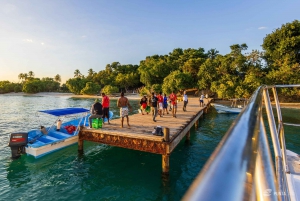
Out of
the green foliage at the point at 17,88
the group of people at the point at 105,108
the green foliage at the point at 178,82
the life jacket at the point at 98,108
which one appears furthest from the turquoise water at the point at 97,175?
the green foliage at the point at 17,88

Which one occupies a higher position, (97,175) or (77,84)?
(77,84)

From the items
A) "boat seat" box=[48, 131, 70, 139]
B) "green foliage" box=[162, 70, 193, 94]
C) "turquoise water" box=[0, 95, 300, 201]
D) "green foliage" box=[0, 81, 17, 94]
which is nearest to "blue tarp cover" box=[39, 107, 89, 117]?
"boat seat" box=[48, 131, 70, 139]

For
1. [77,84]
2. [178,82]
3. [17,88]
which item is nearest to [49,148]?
[178,82]

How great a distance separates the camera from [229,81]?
4334cm

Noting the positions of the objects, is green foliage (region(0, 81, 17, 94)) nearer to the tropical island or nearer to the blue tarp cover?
the tropical island

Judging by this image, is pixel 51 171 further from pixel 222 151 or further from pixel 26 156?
pixel 222 151

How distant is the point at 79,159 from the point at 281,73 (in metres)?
42.9

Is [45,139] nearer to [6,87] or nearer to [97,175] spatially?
[97,175]

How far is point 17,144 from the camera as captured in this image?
33.7ft

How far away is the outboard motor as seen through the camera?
10281 mm

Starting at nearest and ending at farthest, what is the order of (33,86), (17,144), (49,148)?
(17,144) < (49,148) < (33,86)

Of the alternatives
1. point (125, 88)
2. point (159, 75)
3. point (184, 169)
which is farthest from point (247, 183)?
point (125, 88)

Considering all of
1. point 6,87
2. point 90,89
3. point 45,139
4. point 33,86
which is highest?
point 6,87

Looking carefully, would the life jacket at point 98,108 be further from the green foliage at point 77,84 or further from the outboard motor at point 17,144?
the green foliage at point 77,84
